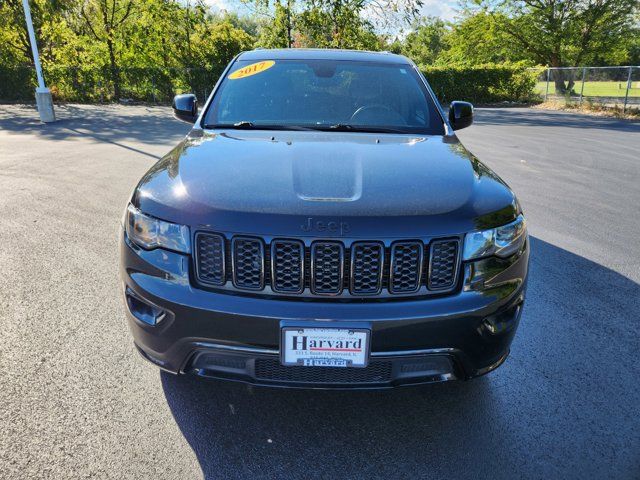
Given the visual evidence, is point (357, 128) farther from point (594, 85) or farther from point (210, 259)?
point (594, 85)

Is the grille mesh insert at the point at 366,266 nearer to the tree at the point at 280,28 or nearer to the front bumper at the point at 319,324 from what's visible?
the front bumper at the point at 319,324

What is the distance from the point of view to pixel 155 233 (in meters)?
2.16

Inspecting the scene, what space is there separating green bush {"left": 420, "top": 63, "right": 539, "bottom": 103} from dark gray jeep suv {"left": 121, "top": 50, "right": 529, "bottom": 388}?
2528cm

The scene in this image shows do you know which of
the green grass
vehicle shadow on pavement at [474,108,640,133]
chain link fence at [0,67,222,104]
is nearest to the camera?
vehicle shadow on pavement at [474,108,640,133]

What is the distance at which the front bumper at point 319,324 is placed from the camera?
2.01 metres

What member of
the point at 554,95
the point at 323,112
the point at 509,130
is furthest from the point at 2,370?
the point at 554,95

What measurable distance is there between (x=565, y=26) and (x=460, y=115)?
3426 centimetres

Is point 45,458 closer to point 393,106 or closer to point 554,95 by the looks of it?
point 393,106

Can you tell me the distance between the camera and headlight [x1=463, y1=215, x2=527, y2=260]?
2.12 m

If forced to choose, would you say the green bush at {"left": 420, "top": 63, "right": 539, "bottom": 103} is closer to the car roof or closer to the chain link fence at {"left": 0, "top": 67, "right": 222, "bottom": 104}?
the chain link fence at {"left": 0, "top": 67, "right": 222, "bottom": 104}

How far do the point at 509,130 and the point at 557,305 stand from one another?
12002 mm

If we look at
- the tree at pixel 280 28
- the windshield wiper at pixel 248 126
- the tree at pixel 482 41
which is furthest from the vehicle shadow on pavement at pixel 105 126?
the tree at pixel 482 41

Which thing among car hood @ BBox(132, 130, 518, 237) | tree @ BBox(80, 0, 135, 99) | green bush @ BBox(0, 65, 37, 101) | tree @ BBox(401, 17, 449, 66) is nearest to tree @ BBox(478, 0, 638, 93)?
tree @ BBox(401, 17, 449, 66)

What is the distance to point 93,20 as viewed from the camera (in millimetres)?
24828
